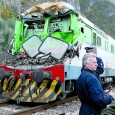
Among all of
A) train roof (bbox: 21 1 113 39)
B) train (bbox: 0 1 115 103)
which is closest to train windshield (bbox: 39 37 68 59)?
train (bbox: 0 1 115 103)

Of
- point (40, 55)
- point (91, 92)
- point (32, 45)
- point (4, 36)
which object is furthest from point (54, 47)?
point (4, 36)

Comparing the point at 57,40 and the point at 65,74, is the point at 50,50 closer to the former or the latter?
the point at 57,40

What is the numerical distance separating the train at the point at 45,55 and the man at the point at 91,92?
17.0ft

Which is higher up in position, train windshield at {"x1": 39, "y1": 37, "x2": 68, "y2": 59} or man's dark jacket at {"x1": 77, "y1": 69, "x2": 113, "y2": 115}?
train windshield at {"x1": 39, "y1": 37, "x2": 68, "y2": 59}

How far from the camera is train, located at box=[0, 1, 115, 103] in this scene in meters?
10.3

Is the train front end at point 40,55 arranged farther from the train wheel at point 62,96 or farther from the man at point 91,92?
the man at point 91,92

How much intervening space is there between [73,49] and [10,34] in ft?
49.6

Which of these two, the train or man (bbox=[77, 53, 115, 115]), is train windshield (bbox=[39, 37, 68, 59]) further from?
man (bbox=[77, 53, 115, 115])

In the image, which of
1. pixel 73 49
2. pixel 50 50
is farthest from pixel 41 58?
pixel 73 49

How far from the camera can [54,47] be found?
10.9m

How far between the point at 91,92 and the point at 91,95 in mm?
42

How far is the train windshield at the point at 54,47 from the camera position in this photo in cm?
1060

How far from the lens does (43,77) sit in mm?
9977

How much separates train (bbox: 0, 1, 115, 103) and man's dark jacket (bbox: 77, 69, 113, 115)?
5175mm
